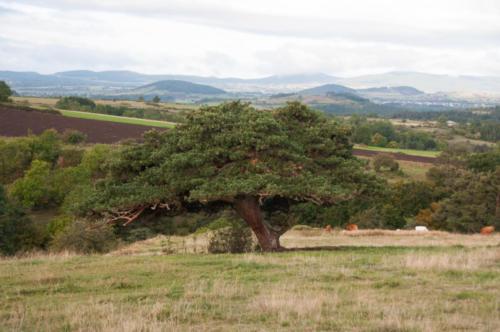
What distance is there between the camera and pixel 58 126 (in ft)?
299

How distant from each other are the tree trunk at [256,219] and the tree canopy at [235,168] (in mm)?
36

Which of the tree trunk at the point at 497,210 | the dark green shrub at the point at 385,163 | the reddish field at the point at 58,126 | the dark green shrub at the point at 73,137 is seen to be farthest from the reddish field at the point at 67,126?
the tree trunk at the point at 497,210

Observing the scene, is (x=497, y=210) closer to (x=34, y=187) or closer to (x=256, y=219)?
(x=256, y=219)

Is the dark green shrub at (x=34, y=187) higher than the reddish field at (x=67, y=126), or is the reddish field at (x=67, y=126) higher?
the reddish field at (x=67, y=126)

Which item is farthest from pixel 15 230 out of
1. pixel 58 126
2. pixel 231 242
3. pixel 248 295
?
pixel 248 295

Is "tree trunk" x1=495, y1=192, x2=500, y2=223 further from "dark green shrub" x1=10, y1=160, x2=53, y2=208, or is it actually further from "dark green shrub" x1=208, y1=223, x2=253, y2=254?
"dark green shrub" x1=10, y1=160, x2=53, y2=208

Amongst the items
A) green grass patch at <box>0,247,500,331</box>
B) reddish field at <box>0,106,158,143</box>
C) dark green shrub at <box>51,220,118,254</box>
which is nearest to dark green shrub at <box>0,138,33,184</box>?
reddish field at <box>0,106,158,143</box>

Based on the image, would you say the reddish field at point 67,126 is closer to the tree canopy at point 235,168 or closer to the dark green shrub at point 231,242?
the tree canopy at point 235,168

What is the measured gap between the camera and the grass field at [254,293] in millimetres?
8672

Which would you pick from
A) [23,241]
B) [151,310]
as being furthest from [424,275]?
[23,241]

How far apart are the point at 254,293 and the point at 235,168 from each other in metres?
8.41

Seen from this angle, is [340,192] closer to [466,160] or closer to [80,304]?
[80,304]

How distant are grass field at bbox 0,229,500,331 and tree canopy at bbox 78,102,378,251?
7.56 ft

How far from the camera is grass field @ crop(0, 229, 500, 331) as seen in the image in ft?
28.5
